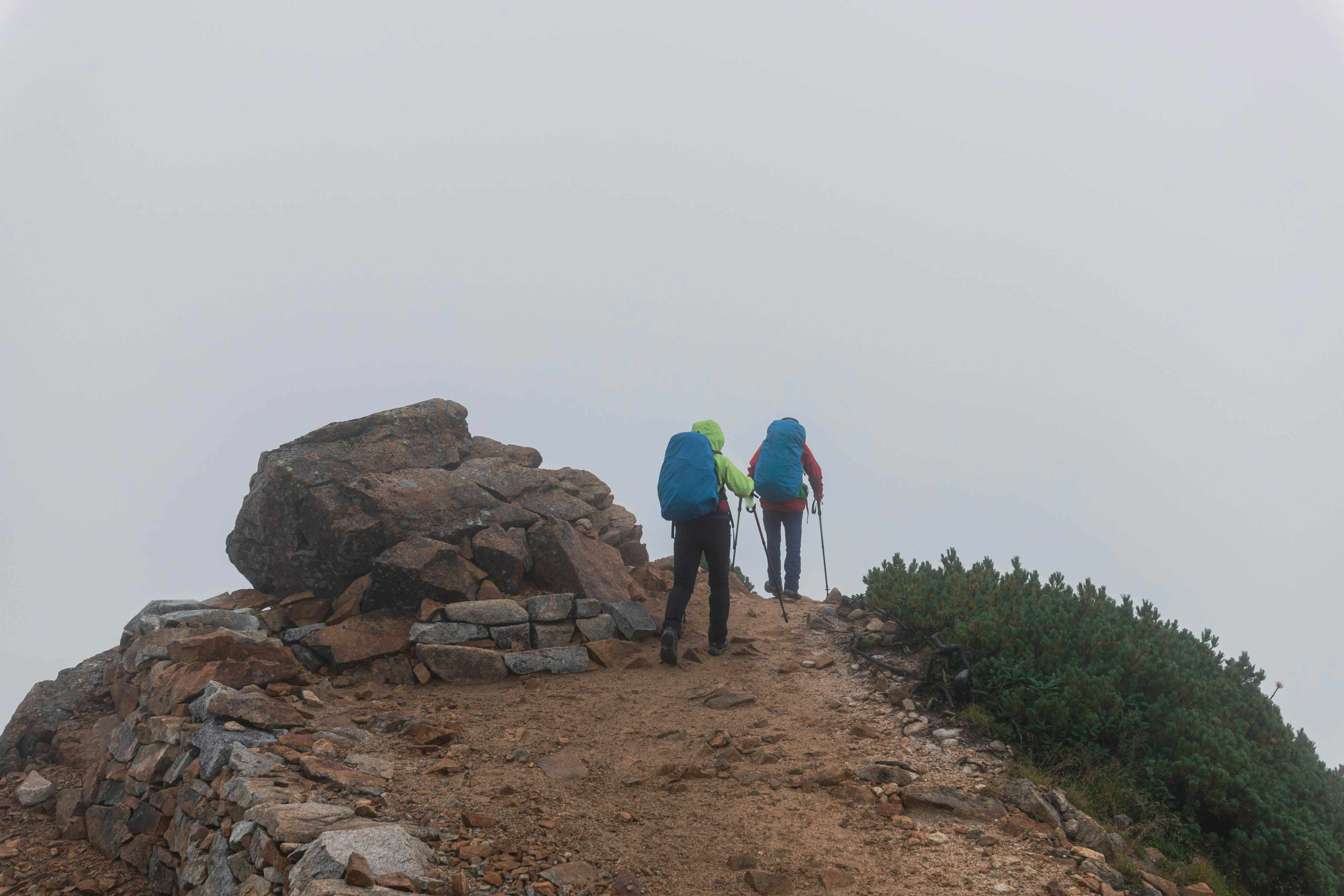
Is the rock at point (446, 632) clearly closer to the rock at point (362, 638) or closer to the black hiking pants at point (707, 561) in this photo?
the rock at point (362, 638)

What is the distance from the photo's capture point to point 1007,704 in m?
6.84

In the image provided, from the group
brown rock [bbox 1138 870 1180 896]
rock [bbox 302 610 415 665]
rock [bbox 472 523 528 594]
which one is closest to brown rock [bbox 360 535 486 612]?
rock [bbox 302 610 415 665]

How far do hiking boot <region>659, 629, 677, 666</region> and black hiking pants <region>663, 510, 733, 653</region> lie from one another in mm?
86

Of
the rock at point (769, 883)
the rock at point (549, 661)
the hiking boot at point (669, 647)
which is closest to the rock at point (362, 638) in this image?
the rock at point (549, 661)

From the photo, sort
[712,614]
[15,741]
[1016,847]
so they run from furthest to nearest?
[712,614]
[15,741]
[1016,847]

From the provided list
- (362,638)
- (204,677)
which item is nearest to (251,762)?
(204,677)

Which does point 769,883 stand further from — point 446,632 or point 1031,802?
point 446,632

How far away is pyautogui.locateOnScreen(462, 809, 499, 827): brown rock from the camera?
5066 mm

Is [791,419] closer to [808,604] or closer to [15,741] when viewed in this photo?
[808,604]

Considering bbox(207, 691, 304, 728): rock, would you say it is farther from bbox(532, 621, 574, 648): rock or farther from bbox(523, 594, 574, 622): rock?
bbox(523, 594, 574, 622): rock

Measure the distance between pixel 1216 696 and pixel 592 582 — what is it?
22.2ft

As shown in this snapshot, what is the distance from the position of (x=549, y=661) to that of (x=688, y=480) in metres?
2.60

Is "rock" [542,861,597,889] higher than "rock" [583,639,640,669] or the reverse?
the reverse

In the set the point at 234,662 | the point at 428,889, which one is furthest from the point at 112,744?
the point at 428,889
